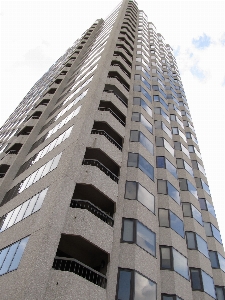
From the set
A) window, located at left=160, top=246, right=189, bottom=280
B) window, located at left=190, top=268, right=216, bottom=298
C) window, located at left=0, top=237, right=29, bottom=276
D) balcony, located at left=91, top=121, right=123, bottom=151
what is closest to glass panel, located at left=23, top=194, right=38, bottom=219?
window, located at left=0, top=237, right=29, bottom=276

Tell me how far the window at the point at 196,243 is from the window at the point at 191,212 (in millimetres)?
2022

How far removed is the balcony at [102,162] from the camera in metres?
20.4

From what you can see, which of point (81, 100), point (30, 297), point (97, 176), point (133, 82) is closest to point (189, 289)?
point (97, 176)

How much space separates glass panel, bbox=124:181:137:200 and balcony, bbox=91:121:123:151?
3885 millimetres

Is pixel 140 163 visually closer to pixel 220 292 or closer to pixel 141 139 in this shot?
pixel 141 139

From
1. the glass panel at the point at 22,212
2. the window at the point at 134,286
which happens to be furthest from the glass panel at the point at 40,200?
the window at the point at 134,286

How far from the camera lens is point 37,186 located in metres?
18.8

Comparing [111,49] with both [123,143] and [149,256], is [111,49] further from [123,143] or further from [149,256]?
[149,256]

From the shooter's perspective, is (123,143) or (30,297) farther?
(123,143)

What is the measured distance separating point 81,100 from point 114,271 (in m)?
16.0

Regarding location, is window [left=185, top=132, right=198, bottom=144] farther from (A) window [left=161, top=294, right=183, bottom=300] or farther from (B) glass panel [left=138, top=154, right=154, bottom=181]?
(A) window [left=161, top=294, right=183, bottom=300]

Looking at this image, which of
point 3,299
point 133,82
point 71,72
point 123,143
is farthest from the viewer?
point 71,72

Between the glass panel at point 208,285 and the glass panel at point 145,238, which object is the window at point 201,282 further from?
the glass panel at point 145,238

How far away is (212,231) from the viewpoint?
2667 cm
